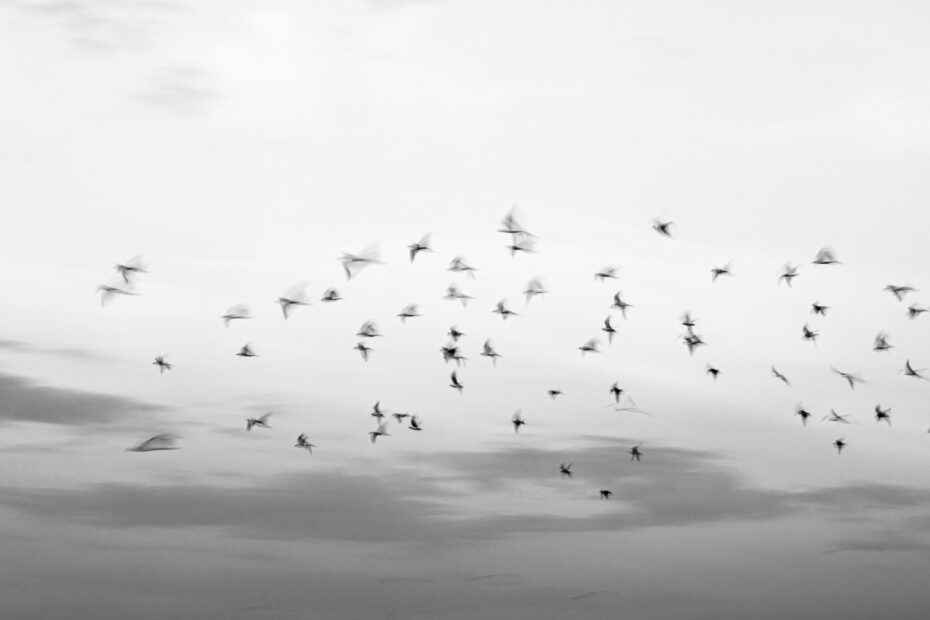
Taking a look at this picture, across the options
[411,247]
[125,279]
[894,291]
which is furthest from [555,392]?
[125,279]

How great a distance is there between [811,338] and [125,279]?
45.2m

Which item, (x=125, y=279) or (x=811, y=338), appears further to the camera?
(x=811, y=338)

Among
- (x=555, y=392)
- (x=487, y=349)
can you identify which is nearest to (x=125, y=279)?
(x=487, y=349)

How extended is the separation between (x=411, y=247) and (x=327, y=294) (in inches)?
255

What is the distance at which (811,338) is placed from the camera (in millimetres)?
82125

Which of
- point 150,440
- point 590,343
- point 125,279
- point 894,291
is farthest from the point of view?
point 590,343

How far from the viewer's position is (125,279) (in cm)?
7425

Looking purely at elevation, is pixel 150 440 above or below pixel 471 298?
below

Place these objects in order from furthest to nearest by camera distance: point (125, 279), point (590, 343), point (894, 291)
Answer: point (590, 343) < point (894, 291) < point (125, 279)

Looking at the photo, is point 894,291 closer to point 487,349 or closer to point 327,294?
point 487,349

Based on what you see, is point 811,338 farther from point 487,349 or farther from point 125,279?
point 125,279

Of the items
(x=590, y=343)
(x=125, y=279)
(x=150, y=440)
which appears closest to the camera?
(x=150, y=440)

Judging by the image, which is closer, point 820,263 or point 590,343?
point 820,263

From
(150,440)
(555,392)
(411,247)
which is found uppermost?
(411,247)
